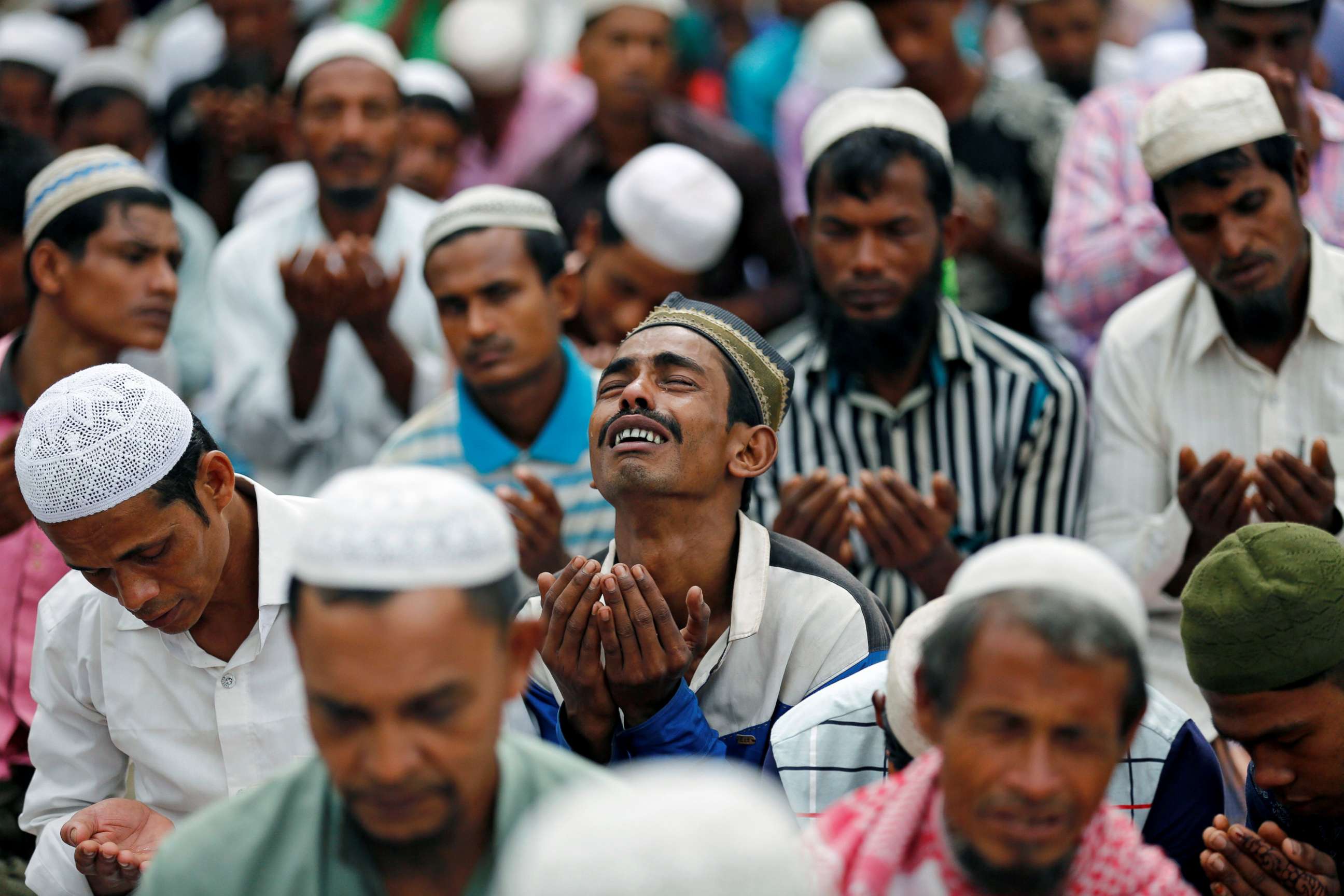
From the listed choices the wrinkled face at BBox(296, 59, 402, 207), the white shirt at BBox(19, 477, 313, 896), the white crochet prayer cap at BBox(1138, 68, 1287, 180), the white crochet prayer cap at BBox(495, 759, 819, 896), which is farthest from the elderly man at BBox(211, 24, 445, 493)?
the white crochet prayer cap at BBox(495, 759, 819, 896)

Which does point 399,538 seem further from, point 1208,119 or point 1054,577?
point 1208,119

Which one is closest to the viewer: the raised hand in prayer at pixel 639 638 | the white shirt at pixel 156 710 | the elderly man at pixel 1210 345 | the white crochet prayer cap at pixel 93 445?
the white crochet prayer cap at pixel 93 445

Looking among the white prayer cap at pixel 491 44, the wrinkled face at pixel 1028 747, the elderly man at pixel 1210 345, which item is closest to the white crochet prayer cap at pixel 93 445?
the wrinkled face at pixel 1028 747

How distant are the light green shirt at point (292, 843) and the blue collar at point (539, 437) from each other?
98.4 inches

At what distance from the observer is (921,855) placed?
8.25ft

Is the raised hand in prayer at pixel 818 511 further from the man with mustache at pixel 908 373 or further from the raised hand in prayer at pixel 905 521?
the man with mustache at pixel 908 373

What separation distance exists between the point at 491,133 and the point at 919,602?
399 cm

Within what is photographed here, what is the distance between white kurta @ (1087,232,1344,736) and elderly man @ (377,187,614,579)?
1.62m

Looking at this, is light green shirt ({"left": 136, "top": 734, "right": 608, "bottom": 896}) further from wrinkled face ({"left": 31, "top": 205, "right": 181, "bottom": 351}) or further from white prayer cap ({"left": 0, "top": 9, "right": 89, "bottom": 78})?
white prayer cap ({"left": 0, "top": 9, "right": 89, "bottom": 78})

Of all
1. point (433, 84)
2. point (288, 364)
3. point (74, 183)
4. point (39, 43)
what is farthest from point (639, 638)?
point (39, 43)

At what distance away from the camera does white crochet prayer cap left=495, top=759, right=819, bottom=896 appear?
175 centimetres

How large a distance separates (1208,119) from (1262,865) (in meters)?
2.39

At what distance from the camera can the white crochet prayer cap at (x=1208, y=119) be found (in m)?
4.54

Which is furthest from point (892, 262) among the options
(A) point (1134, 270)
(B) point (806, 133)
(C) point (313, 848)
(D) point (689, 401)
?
(C) point (313, 848)
